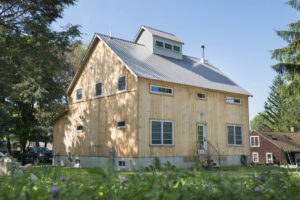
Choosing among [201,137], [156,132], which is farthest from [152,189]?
[201,137]

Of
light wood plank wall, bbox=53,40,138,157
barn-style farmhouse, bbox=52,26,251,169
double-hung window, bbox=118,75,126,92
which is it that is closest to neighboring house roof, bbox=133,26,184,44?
barn-style farmhouse, bbox=52,26,251,169

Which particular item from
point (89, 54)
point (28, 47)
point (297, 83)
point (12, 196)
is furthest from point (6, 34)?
point (297, 83)

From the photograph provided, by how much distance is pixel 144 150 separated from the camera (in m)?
Result: 15.5

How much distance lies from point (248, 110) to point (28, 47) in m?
14.7

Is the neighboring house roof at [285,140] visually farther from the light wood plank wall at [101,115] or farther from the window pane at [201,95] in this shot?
the light wood plank wall at [101,115]

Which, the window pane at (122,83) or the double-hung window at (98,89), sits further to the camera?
the double-hung window at (98,89)

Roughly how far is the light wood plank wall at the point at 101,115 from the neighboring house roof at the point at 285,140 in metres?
26.3

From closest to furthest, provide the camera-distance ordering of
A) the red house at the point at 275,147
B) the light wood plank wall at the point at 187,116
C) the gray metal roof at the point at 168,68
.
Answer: the light wood plank wall at the point at 187,116 → the gray metal roof at the point at 168,68 → the red house at the point at 275,147

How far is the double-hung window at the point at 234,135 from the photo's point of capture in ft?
65.6

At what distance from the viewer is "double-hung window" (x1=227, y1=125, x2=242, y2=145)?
20000 millimetres

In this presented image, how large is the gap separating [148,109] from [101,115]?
3.76 metres

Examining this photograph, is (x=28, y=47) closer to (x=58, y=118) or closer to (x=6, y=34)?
(x=6, y=34)

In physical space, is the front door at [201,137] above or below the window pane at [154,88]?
below

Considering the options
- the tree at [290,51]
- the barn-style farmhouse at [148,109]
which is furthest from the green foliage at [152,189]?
the tree at [290,51]
